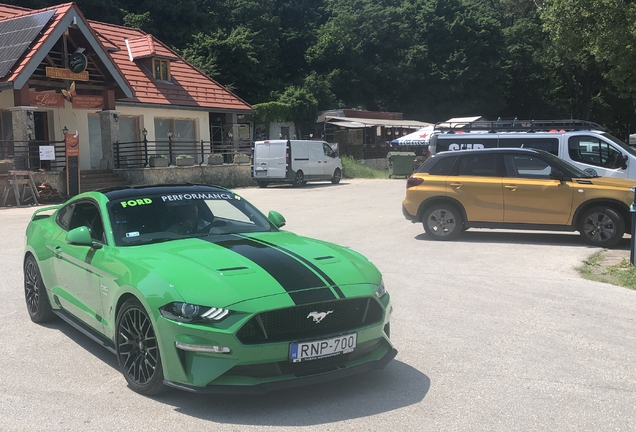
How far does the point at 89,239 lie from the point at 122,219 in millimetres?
337

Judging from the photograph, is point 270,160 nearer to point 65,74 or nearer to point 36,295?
point 65,74

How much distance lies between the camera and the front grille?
162 inches

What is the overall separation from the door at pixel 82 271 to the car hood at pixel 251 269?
0.50m

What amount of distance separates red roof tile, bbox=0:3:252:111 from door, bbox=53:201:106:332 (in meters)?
22.4

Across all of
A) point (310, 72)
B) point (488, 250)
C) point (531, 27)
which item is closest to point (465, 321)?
point (488, 250)

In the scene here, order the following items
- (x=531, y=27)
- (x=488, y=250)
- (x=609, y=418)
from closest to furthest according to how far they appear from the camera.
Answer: (x=609, y=418) → (x=488, y=250) → (x=531, y=27)

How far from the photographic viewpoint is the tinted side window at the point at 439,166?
12.5 m

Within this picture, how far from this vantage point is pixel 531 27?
198ft

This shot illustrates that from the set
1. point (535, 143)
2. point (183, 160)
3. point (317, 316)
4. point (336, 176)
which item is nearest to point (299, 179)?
point (336, 176)

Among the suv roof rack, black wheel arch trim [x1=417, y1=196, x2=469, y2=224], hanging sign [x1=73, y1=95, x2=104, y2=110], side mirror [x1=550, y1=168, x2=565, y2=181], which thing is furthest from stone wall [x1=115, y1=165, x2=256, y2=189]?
side mirror [x1=550, y1=168, x2=565, y2=181]

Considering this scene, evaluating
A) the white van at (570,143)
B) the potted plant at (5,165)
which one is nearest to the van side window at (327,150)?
the white van at (570,143)

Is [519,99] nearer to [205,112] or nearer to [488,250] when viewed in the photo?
[205,112]

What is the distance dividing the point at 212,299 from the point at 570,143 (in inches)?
488

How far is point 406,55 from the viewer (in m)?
58.8
